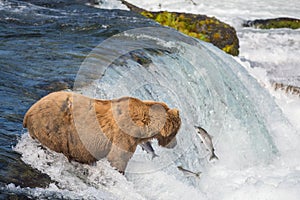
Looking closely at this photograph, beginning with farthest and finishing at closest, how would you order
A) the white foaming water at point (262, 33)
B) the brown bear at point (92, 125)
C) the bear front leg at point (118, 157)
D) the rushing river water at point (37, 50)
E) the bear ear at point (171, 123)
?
the white foaming water at point (262, 33) → the rushing river water at point (37, 50) → the bear ear at point (171, 123) → the bear front leg at point (118, 157) → the brown bear at point (92, 125)

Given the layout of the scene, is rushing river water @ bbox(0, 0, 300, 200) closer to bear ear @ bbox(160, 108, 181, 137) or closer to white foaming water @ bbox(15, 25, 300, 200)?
white foaming water @ bbox(15, 25, 300, 200)

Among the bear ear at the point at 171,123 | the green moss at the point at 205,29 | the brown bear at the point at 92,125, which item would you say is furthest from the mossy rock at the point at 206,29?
the brown bear at the point at 92,125

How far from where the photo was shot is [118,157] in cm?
407

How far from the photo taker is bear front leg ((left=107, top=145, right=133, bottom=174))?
404 centimetres

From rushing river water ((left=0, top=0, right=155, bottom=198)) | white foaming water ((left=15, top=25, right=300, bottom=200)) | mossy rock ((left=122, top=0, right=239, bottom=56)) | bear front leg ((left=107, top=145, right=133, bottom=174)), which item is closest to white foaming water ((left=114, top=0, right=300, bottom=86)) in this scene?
mossy rock ((left=122, top=0, right=239, bottom=56))

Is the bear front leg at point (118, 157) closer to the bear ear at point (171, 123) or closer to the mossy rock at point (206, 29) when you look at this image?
the bear ear at point (171, 123)

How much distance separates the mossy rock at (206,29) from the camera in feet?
36.2

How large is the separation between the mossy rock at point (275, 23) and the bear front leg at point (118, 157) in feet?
35.3

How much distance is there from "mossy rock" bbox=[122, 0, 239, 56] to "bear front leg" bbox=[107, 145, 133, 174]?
701cm

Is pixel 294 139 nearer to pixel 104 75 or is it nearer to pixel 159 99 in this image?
pixel 159 99

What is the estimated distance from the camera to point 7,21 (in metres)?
8.80

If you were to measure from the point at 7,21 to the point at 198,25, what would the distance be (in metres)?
4.00

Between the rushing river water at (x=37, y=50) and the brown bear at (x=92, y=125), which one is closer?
the brown bear at (x=92, y=125)

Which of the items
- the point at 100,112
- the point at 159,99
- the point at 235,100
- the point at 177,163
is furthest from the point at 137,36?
the point at 100,112
